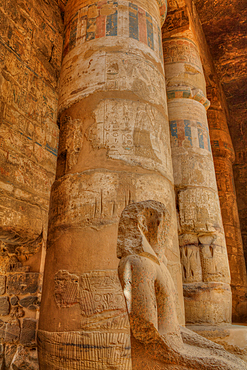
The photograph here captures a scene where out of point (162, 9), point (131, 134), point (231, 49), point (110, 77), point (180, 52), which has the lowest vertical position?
point (131, 134)

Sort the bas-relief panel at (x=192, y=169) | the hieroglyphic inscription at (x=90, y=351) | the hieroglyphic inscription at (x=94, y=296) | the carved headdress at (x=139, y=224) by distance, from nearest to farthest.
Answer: the carved headdress at (x=139, y=224) → the hieroglyphic inscription at (x=90, y=351) → the hieroglyphic inscription at (x=94, y=296) → the bas-relief panel at (x=192, y=169)

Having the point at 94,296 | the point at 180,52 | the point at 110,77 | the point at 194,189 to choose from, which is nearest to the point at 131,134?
the point at 110,77

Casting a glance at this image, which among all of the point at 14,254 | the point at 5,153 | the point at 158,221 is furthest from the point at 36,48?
A: the point at 158,221

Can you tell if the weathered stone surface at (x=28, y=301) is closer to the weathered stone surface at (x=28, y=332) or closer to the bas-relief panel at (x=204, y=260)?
the weathered stone surface at (x=28, y=332)

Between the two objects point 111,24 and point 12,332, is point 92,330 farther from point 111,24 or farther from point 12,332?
point 111,24

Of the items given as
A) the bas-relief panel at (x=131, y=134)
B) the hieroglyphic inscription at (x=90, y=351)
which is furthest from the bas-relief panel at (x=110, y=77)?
the hieroglyphic inscription at (x=90, y=351)

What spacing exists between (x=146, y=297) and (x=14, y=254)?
9.47 ft

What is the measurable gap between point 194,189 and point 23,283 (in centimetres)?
264

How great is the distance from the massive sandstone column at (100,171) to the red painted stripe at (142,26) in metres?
0.02

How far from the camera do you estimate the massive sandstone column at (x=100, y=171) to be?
1989mm

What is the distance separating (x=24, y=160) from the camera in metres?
4.13

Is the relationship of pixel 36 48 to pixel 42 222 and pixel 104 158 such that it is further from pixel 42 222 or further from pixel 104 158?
pixel 104 158

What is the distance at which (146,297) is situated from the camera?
133 centimetres

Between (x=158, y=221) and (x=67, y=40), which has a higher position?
(x=67, y=40)
